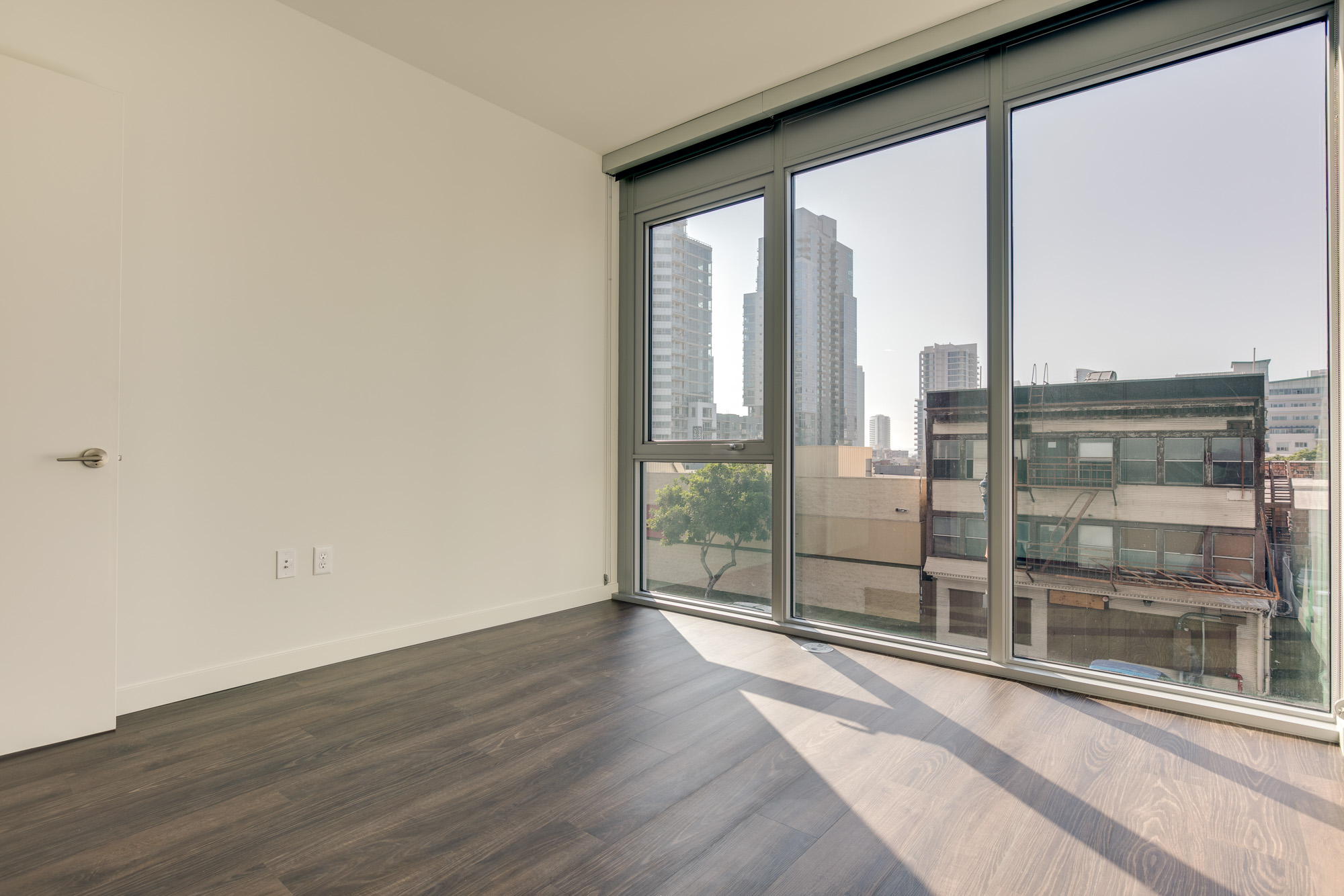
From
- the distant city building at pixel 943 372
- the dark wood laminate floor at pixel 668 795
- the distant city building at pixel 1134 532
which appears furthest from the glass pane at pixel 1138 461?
the dark wood laminate floor at pixel 668 795

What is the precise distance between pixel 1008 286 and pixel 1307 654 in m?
1.60

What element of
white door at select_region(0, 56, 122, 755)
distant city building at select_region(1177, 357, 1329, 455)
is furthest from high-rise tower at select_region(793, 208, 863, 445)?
white door at select_region(0, 56, 122, 755)

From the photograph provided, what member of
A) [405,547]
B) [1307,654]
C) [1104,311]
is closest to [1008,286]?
[1104,311]

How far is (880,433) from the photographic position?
123 inches

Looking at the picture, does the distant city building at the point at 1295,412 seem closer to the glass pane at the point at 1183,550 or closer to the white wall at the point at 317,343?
the glass pane at the point at 1183,550

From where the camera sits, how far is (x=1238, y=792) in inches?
71.0

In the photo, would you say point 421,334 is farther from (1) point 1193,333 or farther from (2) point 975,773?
(1) point 1193,333

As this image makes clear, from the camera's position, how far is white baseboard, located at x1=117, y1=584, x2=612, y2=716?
93.3 inches

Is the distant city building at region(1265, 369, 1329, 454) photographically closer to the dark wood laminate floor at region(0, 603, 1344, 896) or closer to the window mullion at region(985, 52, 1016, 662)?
the window mullion at region(985, 52, 1016, 662)

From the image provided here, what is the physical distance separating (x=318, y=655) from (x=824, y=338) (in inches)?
105

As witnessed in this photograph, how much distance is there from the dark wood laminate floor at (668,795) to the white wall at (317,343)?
45 cm

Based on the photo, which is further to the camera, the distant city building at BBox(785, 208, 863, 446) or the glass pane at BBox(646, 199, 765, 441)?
the glass pane at BBox(646, 199, 765, 441)

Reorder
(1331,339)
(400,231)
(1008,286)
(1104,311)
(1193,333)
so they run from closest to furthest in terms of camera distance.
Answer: (1331,339) < (1193,333) < (1104,311) < (1008,286) < (400,231)

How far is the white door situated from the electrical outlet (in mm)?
552
